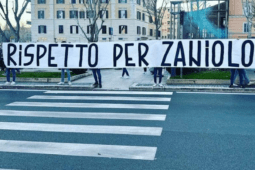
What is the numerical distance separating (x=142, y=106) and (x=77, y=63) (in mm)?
5796

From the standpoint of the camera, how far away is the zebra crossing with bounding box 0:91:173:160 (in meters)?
6.08

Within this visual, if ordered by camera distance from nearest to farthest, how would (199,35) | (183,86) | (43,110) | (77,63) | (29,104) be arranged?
(43,110) < (29,104) < (183,86) < (77,63) < (199,35)

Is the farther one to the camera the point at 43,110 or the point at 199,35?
the point at 199,35

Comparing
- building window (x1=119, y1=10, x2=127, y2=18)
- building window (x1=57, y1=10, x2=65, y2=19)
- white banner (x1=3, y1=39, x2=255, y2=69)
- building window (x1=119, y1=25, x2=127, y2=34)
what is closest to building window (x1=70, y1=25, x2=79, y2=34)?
building window (x1=57, y1=10, x2=65, y2=19)

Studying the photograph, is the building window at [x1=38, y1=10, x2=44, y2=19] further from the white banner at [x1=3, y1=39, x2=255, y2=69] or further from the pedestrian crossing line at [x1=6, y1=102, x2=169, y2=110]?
the pedestrian crossing line at [x1=6, y1=102, x2=169, y2=110]

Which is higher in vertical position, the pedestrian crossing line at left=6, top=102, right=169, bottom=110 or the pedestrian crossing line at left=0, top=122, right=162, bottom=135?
the pedestrian crossing line at left=6, top=102, right=169, bottom=110

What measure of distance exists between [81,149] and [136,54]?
8.98 meters

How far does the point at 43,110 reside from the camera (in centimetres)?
966

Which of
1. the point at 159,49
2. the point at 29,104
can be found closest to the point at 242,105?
the point at 159,49

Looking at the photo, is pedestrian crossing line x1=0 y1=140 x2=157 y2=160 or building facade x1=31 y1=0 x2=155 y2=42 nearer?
pedestrian crossing line x1=0 y1=140 x2=157 y2=160

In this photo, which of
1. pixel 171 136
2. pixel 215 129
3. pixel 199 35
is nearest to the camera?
pixel 171 136

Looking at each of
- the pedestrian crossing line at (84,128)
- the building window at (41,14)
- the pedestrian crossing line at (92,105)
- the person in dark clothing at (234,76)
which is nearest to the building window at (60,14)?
the building window at (41,14)

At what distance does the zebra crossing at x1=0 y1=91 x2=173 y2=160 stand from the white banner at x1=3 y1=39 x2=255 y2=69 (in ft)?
7.11

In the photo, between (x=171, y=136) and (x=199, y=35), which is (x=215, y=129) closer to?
(x=171, y=136)
